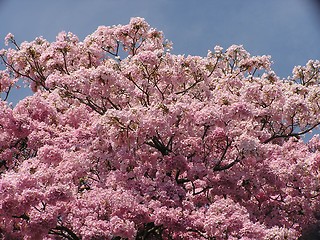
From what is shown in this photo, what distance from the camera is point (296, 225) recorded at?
18500mm

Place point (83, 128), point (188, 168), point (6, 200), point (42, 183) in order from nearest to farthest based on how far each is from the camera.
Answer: point (6, 200) → point (42, 183) → point (188, 168) → point (83, 128)

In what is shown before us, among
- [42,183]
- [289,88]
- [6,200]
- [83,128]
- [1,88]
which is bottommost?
[6,200]

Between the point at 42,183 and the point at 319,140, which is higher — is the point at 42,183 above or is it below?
below

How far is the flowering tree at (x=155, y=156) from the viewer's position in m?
13.6

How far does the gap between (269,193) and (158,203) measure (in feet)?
21.6

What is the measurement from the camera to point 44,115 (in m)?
19.0

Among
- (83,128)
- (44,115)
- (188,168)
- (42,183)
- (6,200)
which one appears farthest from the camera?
(44,115)

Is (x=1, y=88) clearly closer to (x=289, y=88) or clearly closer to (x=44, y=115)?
(x=44, y=115)

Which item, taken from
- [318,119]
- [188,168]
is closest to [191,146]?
[188,168]

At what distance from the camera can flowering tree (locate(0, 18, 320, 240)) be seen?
13625 mm

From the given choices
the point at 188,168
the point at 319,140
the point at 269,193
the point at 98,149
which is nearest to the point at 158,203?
the point at 188,168

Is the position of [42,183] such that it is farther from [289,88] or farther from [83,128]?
[289,88]

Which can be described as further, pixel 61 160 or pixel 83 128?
pixel 83 128

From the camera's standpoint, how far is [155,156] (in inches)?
646
